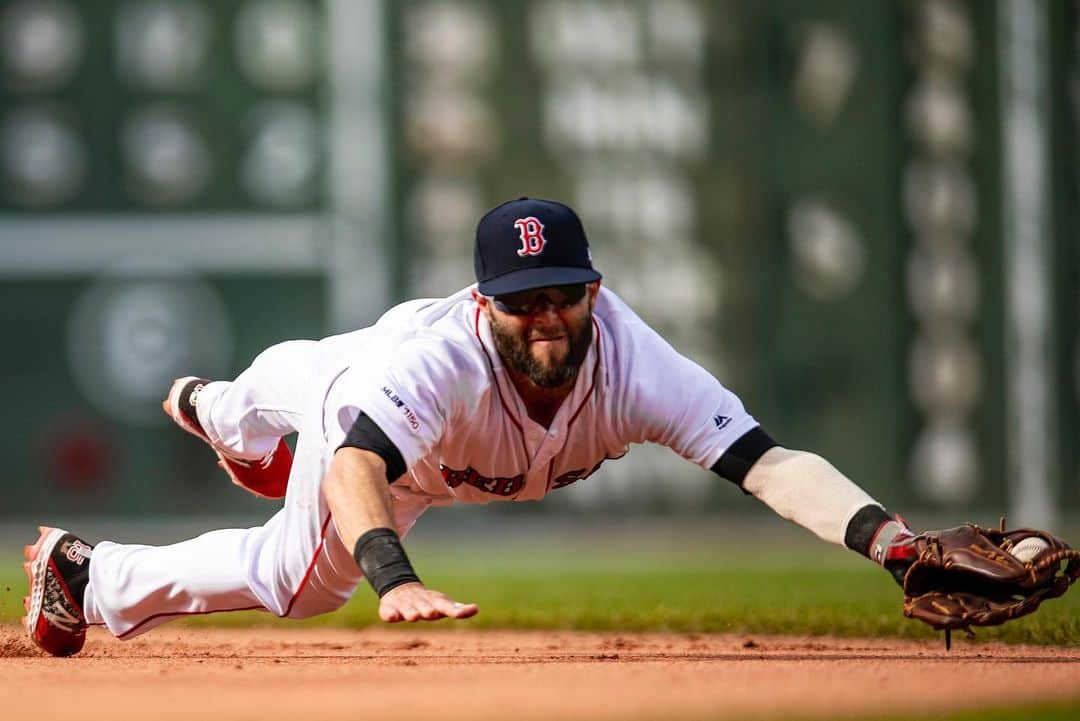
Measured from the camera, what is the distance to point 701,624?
247 inches

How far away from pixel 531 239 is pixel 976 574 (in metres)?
1.28

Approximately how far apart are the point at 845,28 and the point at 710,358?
8.65 ft

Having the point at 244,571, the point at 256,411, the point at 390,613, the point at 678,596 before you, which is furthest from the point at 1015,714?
the point at 678,596

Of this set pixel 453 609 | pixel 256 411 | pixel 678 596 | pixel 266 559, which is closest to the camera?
pixel 453 609

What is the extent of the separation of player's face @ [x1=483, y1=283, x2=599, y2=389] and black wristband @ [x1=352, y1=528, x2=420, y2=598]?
1.85 ft

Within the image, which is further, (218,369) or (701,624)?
(218,369)

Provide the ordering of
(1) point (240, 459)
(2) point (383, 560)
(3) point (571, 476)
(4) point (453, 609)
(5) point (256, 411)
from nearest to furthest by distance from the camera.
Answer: (4) point (453, 609) → (2) point (383, 560) → (3) point (571, 476) → (5) point (256, 411) → (1) point (240, 459)

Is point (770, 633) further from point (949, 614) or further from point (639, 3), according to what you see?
point (639, 3)

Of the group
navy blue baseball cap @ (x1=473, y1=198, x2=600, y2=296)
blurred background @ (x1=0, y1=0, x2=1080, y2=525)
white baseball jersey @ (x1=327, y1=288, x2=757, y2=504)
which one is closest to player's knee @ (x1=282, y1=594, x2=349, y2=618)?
white baseball jersey @ (x1=327, y1=288, x2=757, y2=504)

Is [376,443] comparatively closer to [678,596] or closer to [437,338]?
[437,338]

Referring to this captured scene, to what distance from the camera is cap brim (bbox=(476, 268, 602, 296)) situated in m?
4.17

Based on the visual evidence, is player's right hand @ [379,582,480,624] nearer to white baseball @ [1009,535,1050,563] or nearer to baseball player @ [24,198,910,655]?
baseball player @ [24,198,910,655]

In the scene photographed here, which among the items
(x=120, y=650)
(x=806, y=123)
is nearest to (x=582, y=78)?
(x=806, y=123)

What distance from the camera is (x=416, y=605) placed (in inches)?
145
